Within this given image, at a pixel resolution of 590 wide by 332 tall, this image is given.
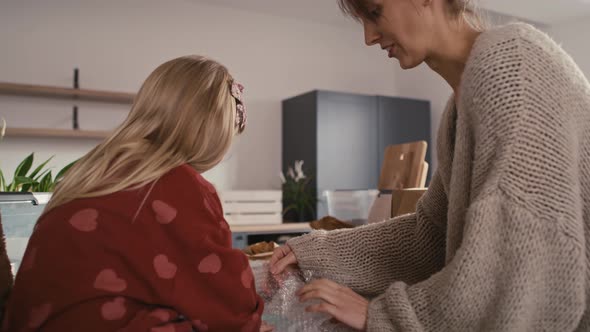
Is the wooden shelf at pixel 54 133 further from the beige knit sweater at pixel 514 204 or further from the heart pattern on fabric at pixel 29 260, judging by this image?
the beige knit sweater at pixel 514 204

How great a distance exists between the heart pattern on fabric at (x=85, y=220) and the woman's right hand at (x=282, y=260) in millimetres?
369

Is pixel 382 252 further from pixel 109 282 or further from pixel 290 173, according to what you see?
pixel 290 173

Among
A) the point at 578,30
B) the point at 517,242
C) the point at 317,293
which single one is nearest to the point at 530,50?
the point at 517,242

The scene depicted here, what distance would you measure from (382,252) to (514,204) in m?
0.40

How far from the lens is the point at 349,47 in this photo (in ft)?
14.8

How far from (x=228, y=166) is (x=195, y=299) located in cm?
310

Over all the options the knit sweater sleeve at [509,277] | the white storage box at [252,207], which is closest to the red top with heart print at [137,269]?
the knit sweater sleeve at [509,277]

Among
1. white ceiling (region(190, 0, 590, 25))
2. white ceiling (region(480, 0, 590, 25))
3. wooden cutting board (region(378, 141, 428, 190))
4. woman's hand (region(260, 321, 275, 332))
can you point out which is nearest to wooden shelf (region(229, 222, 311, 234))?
wooden cutting board (region(378, 141, 428, 190))

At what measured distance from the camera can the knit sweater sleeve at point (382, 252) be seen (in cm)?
100

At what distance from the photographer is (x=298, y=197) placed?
3.71 m

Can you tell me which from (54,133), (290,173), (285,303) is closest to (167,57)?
(54,133)

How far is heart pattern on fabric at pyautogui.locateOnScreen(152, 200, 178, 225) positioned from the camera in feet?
2.78

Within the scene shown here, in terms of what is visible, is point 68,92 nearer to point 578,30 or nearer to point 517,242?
point 517,242

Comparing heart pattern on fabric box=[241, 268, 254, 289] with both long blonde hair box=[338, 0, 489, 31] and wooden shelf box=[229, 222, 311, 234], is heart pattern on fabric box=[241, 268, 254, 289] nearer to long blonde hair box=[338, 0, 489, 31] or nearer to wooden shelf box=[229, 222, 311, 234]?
long blonde hair box=[338, 0, 489, 31]
